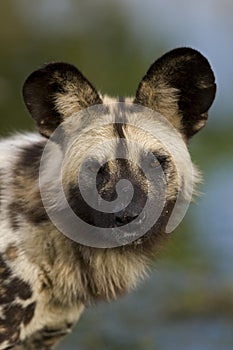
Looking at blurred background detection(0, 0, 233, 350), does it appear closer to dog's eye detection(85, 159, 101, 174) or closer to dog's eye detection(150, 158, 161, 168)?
dog's eye detection(150, 158, 161, 168)

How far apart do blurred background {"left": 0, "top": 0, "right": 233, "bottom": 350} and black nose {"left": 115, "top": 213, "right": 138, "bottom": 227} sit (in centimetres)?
58

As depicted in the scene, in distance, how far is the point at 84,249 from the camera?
4.31m

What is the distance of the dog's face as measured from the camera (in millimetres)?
4082

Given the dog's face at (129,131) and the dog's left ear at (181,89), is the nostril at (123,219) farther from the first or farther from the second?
the dog's left ear at (181,89)

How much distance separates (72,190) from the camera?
13.7ft

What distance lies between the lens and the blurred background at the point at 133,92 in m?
5.95

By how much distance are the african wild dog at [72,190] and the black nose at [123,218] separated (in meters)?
0.12

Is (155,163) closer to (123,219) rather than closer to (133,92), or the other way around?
(123,219)

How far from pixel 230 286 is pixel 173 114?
2.37 m

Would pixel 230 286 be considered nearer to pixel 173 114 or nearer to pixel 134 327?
pixel 134 327

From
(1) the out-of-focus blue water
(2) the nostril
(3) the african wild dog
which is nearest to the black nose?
(2) the nostril

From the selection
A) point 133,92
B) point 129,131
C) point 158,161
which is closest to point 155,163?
point 158,161

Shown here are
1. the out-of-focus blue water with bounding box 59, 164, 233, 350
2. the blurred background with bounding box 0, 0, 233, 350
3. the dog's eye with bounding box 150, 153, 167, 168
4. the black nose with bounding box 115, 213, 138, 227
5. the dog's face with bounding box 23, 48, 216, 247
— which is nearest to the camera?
the black nose with bounding box 115, 213, 138, 227

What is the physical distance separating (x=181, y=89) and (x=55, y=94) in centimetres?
49
